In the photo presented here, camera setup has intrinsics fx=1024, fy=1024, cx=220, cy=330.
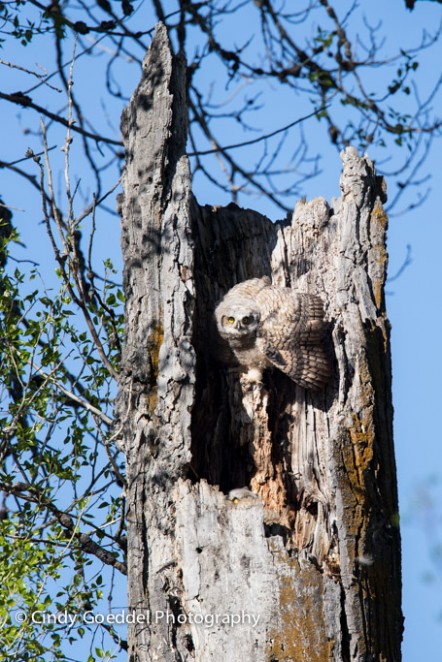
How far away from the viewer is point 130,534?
393 cm

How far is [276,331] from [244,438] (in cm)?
46

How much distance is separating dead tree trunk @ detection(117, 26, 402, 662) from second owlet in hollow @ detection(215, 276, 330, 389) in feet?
0.27

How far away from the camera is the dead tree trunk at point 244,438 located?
3639 mm

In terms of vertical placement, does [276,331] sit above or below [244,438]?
above

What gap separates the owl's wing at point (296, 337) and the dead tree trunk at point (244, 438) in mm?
81

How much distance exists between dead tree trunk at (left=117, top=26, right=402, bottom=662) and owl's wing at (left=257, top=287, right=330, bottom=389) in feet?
Result: 0.27

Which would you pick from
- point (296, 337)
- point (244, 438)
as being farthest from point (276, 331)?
point (244, 438)

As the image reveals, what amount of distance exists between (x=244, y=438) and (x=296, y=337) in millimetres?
470

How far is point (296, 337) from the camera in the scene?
13.8 feet

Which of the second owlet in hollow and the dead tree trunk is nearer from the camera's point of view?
the dead tree trunk

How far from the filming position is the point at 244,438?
13.9 ft

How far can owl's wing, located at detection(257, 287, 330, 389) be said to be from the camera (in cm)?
416

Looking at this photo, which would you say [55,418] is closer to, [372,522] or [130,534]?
[130,534]

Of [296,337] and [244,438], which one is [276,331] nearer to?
[296,337]
